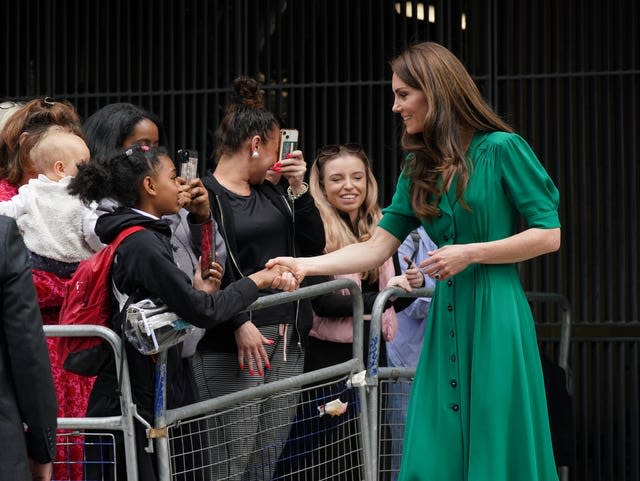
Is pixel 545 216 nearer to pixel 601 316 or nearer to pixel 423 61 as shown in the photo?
pixel 423 61

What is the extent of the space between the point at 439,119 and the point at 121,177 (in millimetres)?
1326

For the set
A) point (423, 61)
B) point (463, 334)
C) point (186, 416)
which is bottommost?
point (186, 416)

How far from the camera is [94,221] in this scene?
513 centimetres

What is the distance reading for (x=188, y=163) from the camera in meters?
4.89

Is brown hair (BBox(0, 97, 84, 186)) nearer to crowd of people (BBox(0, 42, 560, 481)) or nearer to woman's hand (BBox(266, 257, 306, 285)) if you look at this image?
crowd of people (BBox(0, 42, 560, 481))

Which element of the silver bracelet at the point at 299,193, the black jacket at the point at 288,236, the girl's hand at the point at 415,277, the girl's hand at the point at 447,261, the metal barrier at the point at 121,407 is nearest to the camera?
the girl's hand at the point at 447,261

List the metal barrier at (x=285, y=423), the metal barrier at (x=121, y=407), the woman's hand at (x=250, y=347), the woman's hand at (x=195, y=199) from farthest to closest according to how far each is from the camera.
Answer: the woman's hand at (x=250, y=347), the woman's hand at (x=195, y=199), the metal barrier at (x=285, y=423), the metal barrier at (x=121, y=407)

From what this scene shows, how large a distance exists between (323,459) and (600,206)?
9.77 feet

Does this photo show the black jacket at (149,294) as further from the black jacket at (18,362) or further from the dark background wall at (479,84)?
the dark background wall at (479,84)

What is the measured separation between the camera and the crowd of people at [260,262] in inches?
170

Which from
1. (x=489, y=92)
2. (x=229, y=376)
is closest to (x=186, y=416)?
(x=229, y=376)

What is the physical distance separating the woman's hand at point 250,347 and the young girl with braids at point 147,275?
412 mm

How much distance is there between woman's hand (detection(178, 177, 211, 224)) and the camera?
500 cm

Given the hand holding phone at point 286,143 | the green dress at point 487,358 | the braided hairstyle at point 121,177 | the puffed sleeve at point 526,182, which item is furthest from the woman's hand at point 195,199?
the puffed sleeve at point 526,182
